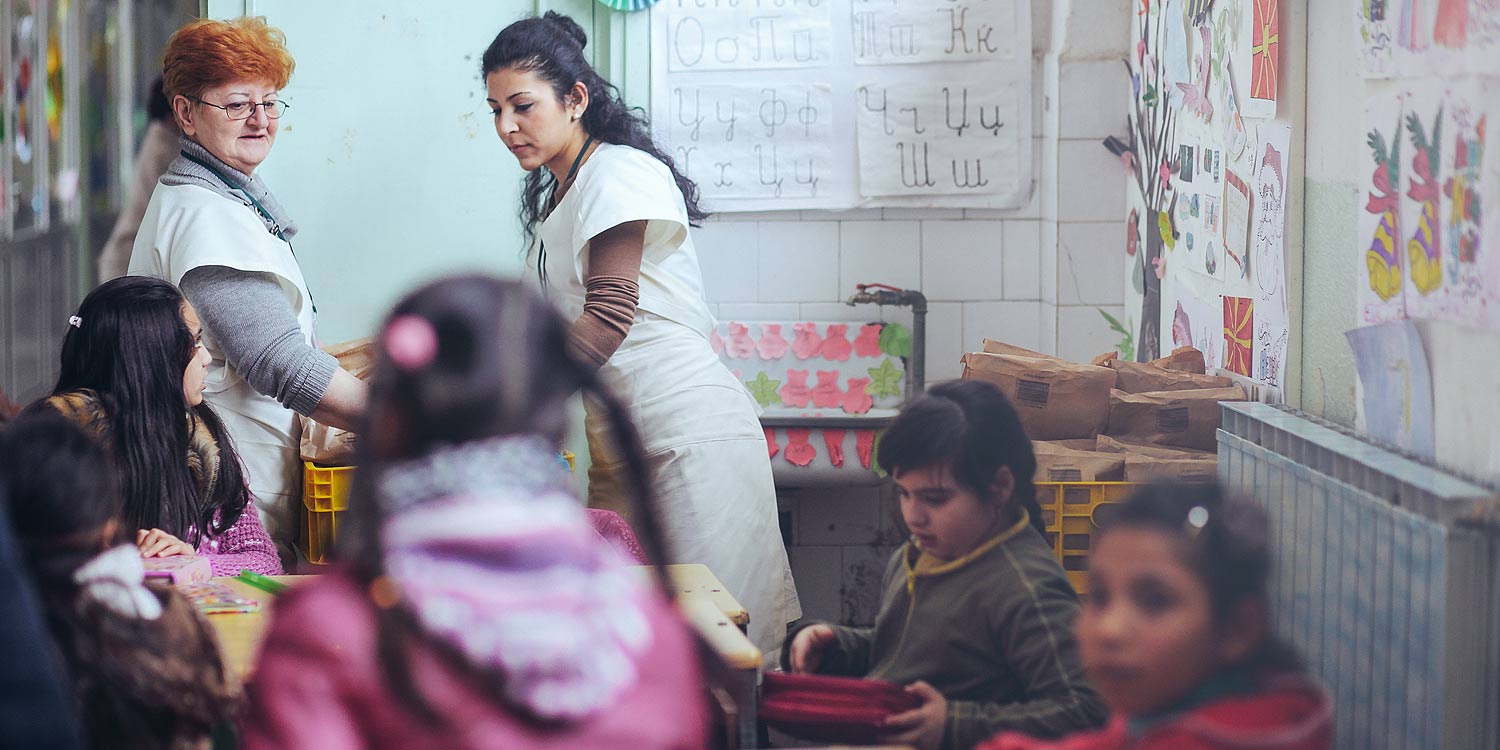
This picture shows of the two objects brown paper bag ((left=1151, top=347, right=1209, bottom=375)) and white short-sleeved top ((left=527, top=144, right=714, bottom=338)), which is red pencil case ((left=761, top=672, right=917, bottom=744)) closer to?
white short-sleeved top ((left=527, top=144, right=714, bottom=338))

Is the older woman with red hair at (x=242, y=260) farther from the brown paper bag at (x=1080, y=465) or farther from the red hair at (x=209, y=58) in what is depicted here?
the brown paper bag at (x=1080, y=465)

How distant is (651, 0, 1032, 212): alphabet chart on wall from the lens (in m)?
4.25

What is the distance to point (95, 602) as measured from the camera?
1667 mm

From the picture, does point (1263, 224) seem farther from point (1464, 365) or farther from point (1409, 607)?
point (1409, 607)

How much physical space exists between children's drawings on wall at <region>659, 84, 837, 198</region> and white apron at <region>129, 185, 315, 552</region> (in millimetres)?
1536

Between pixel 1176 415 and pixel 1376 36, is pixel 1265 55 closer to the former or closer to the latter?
pixel 1376 36

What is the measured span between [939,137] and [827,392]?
0.84 meters

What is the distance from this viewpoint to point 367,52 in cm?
414

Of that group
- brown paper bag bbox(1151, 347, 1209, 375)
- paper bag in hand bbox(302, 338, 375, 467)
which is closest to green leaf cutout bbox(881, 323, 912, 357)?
brown paper bag bbox(1151, 347, 1209, 375)

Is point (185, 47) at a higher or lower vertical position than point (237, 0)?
lower

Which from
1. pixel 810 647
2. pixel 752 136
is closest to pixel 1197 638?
pixel 810 647

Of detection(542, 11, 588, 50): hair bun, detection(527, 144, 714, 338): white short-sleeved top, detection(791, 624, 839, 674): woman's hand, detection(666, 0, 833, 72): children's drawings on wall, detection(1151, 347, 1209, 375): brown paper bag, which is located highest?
detection(666, 0, 833, 72): children's drawings on wall

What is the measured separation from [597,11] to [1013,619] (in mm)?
2815

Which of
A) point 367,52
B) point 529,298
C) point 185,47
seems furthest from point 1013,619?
point 367,52
